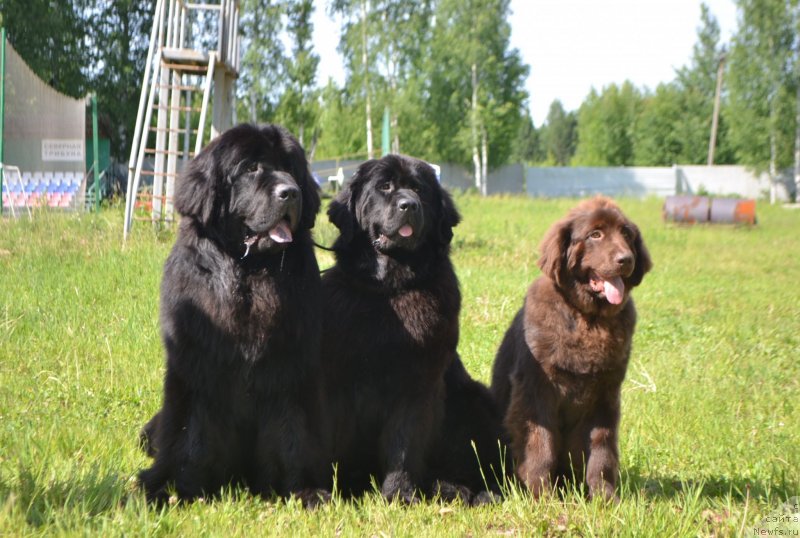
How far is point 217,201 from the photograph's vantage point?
3205mm

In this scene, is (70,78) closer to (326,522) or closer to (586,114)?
(326,522)

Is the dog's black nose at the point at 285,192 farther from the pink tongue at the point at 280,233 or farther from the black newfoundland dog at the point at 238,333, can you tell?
the pink tongue at the point at 280,233

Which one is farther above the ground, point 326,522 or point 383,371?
point 383,371

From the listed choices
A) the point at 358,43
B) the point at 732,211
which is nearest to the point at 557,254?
the point at 732,211

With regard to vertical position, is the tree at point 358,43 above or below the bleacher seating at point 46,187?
above

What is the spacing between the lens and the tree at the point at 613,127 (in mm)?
64062

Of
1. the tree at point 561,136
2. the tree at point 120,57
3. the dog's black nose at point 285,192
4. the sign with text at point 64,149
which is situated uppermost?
the tree at point 561,136

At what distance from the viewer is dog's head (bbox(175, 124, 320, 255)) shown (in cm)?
314

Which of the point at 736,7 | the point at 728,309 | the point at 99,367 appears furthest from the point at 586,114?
the point at 99,367

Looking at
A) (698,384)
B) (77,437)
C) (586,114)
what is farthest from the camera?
(586,114)

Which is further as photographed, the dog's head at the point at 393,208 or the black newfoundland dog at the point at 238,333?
the dog's head at the point at 393,208

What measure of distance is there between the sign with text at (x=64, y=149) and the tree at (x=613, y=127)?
5566 cm

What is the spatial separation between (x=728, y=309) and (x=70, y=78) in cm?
2493

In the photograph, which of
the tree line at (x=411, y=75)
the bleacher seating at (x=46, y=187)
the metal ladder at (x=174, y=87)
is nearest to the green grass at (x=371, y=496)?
the metal ladder at (x=174, y=87)
